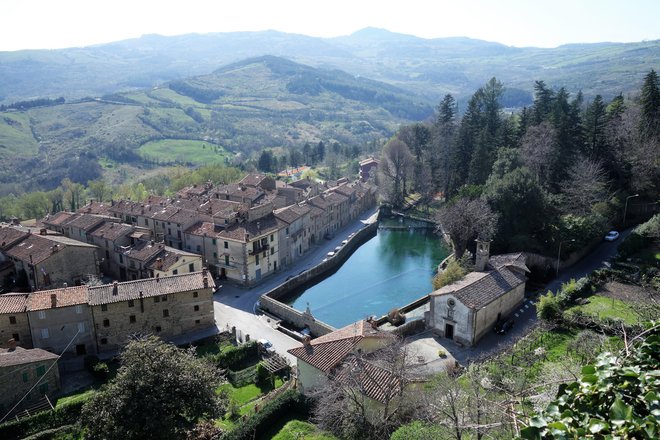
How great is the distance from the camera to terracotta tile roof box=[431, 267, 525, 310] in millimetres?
34594

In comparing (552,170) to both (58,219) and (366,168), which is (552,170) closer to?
(366,168)

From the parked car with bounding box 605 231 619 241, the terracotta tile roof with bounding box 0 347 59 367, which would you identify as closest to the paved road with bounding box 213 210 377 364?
the terracotta tile roof with bounding box 0 347 59 367

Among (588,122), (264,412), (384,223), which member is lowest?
(384,223)

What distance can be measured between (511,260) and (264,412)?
2470 cm

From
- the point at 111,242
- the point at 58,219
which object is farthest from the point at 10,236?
the point at 111,242

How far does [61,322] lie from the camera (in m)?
34.7

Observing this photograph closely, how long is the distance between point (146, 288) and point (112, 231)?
17080 millimetres

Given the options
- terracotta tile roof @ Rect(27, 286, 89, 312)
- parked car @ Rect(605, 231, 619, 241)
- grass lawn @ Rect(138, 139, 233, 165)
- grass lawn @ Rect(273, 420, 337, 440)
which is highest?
terracotta tile roof @ Rect(27, 286, 89, 312)

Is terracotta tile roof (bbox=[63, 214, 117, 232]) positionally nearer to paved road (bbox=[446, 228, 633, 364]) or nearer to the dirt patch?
paved road (bbox=[446, 228, 633, 364])

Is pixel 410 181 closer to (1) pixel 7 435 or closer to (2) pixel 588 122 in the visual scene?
(2) pixel 588 122

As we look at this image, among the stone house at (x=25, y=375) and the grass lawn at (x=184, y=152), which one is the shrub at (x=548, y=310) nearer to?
the stone house at (x=25, y=375)

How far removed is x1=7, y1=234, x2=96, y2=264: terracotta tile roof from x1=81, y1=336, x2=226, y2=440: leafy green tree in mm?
24806

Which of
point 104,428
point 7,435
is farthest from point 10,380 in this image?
point 104,428

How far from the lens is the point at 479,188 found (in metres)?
55.4
